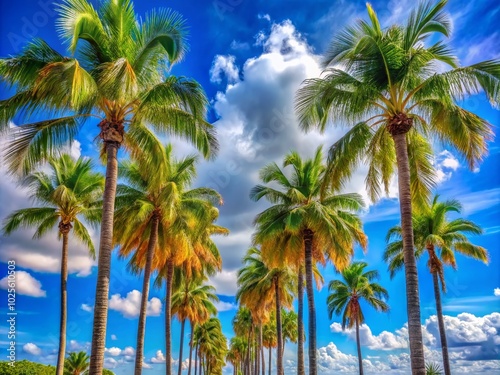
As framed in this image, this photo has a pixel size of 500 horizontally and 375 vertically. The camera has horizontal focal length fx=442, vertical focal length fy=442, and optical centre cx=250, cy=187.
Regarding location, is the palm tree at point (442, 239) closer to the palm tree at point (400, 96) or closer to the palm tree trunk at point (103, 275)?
the palm tree at point (400, 96)

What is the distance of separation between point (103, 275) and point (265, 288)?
2356 centimetres

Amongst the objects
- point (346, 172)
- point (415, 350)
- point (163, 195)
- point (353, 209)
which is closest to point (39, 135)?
point (163, 195)

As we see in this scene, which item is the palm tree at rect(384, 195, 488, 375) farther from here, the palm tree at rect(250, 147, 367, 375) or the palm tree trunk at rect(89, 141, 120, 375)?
the palm tree trunk at rect(89, 141, 120, 375)

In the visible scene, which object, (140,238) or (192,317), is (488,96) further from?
(192,317)

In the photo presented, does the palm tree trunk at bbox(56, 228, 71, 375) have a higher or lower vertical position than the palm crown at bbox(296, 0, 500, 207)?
lower

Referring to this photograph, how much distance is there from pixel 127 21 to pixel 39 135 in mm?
4455

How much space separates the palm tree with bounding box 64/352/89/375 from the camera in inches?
1628

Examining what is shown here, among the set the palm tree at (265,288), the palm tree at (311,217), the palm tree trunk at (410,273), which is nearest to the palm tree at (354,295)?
the palm tree at (265,288)

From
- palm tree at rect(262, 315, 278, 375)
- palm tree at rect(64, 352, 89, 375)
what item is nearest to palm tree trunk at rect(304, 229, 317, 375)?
palm tree at rect(64, 352, 89, 375)

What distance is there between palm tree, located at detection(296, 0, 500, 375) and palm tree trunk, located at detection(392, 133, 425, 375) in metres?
0.03

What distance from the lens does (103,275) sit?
12258 millimetres

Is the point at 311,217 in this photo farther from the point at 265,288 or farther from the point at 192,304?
the point at 192,304

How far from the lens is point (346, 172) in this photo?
50.6 feet

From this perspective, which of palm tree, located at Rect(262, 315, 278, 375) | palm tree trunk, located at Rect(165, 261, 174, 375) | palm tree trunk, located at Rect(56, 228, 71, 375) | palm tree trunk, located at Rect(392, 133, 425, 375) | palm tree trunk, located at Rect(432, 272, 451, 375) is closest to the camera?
palm tree trunk, located at Rect(392, 133, 425, 375)
